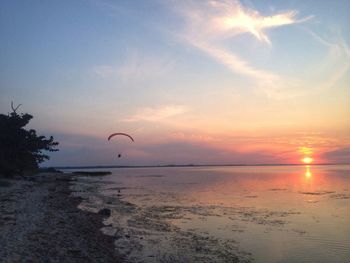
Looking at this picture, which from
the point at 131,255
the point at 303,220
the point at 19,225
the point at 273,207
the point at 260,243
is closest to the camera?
the point at 131,255

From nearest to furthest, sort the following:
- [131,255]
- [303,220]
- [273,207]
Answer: [131,255], [303,220], [273,207]

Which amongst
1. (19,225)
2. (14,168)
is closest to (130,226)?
(19,225)

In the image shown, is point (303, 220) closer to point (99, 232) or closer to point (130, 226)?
point (130, 226)

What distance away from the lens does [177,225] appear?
26625 millimetres

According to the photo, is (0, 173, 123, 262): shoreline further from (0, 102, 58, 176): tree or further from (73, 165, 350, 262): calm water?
(0, 102, 58, 176): tree

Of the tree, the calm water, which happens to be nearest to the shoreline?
the calm water

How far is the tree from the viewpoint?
5441 centimetres

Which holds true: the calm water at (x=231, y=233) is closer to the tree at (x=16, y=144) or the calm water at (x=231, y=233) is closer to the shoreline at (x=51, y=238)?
the shoreline at (x=51, y=238)

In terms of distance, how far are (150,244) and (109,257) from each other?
455cm

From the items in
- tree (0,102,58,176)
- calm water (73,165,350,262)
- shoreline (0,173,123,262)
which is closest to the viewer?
shoreline (0,173,123,262)

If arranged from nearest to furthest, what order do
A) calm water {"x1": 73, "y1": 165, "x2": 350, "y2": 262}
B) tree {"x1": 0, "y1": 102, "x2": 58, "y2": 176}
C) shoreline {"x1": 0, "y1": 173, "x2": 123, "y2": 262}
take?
shoreline {"x1": 0, "y1": 173, "x2": 123, "y2": 262}, calm water {"x1": 73, "y1": 165, "x2": 350, "y2": 262}, tree {"x1": 0, "y1": 102, "x2": 58, "y2": 176}

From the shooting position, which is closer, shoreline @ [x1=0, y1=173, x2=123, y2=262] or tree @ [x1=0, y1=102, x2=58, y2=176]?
shoreline @ [x1=0, y1=173, x2=123, y2=262]

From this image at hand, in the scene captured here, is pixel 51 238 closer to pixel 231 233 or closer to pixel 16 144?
pixel 231 233

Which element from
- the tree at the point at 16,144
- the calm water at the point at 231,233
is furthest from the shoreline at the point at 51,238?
the tree at the point at 16,144
